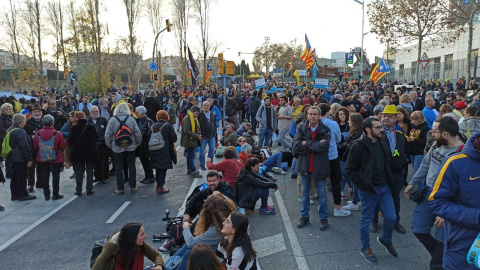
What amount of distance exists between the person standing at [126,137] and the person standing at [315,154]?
13.1 feet

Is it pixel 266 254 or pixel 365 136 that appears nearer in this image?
pixel 365 136

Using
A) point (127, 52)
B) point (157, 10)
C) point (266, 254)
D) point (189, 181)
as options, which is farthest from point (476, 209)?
point (157, 10)

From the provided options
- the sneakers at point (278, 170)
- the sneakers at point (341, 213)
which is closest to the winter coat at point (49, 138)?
the sneakers at point (278, 170)

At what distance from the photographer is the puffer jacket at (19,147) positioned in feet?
26.6

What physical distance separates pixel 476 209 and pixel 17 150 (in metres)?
8.36

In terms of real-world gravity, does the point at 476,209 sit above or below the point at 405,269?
above

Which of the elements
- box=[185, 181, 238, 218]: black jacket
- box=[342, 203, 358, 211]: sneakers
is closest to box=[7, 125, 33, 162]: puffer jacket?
box=[185, 181, 238, 218]: black jacket

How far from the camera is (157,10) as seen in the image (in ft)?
152

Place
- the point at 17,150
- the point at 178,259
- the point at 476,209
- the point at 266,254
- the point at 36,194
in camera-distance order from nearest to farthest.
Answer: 1. the point at 476,209
2. the point at 178,259
3. the point at 266,254
4. the point at 17,150
5. the point at 36,194

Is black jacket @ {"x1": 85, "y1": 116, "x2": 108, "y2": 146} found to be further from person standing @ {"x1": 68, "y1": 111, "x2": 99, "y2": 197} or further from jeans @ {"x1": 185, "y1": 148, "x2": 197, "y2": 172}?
jeans @ {"x1": 185, "y1": 148, "x2": 197, "y2": 172}

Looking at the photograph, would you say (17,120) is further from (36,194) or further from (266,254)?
(266,254)

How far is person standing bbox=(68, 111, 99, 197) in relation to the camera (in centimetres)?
851

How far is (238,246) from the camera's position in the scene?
3.76m

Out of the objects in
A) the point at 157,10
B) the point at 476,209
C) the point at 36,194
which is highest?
the point at 157,10
